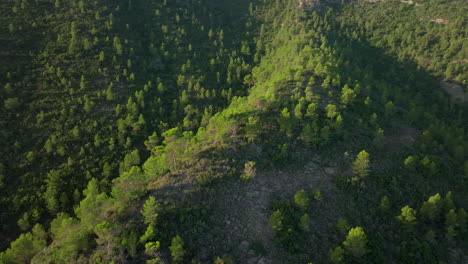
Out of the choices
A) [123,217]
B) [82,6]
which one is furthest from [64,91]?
[123,217]

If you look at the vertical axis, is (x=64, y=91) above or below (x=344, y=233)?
above

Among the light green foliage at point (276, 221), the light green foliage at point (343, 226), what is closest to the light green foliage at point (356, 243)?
Result: the light green foliage at point (343, 226)

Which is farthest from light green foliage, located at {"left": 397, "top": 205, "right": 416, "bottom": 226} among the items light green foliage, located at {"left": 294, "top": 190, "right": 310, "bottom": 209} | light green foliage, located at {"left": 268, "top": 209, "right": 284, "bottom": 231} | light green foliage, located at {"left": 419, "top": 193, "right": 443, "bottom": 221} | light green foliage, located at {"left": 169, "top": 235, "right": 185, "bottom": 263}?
light green foliage, located at {"left": 169, "top": 235, "right": 185, "bottom": 263}

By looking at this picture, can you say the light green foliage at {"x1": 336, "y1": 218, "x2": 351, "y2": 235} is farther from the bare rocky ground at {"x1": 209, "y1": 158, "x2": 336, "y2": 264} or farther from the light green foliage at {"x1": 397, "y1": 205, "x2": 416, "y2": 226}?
the light green foliage at {"x1": 397, "y1": 205, "x2": 416, "y2": 226}

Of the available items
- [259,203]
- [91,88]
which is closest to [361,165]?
[259,203]

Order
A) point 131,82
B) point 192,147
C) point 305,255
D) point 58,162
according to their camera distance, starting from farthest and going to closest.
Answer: point 131,82, point 58,162, point 192,147, point 305,255

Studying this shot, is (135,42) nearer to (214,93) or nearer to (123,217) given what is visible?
(214,93)

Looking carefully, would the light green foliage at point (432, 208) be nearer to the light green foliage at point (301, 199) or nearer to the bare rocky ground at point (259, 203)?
the bare rocky ground at point (259, 203)
